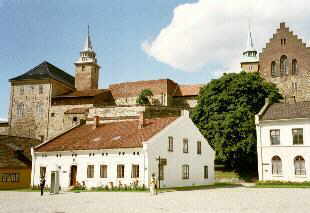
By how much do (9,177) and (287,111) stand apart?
97.9ft

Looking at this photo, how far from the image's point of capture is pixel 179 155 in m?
32.6

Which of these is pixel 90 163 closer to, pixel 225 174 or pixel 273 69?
pixel 225 174

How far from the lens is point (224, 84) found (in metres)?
47.6

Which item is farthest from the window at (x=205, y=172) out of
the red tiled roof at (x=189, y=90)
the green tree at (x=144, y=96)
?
the red tiled roof at (x=189, y=90)

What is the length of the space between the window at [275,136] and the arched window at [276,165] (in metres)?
1.50

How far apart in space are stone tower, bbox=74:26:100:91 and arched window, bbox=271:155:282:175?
52.6 m

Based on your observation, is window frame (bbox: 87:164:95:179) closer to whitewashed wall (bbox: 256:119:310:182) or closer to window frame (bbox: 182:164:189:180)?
window frame (bbox: 182:164:189:180)

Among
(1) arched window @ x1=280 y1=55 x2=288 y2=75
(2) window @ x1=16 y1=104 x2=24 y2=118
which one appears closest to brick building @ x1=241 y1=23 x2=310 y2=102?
(1) arched window @ x1=280 y1=55 x2=288 y2=75

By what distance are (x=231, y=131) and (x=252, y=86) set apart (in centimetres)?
769

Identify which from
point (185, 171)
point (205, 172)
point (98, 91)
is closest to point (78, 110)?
point (98, 91)

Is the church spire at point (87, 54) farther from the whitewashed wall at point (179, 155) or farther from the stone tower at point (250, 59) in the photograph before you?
the whitewashed wall at point (179, 155)

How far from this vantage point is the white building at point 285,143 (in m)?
36.5

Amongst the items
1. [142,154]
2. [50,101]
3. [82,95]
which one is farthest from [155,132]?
[50,101]

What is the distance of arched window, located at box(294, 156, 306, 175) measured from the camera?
3631 cm
